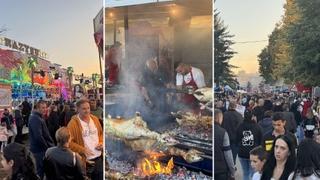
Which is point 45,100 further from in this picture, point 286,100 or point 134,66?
point 286,100

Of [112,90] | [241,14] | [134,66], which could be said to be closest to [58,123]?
[112,90]

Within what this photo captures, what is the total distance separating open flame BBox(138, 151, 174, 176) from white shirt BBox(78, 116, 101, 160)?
1.58 feet

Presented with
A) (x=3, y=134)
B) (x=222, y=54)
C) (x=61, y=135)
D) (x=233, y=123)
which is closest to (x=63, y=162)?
(x=61, y=135)

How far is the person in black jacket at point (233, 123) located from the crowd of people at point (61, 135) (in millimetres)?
1175

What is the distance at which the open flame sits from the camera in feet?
12.5

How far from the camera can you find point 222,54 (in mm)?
3586

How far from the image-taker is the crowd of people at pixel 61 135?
4.22 m

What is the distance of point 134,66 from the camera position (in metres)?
3.91

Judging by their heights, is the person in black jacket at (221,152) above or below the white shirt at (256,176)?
above

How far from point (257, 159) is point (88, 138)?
5.30ft

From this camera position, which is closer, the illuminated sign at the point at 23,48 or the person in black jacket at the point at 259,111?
the person in black jacket at the point at 259,111

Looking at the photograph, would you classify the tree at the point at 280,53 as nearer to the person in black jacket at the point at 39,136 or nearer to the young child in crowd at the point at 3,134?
the person in black jacket at the point at 39,136

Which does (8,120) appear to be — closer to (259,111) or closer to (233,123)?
(233,123)

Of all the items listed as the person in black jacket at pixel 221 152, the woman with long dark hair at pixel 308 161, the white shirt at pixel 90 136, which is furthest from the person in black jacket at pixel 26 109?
the woman with long dark hair at pixel 308 161
